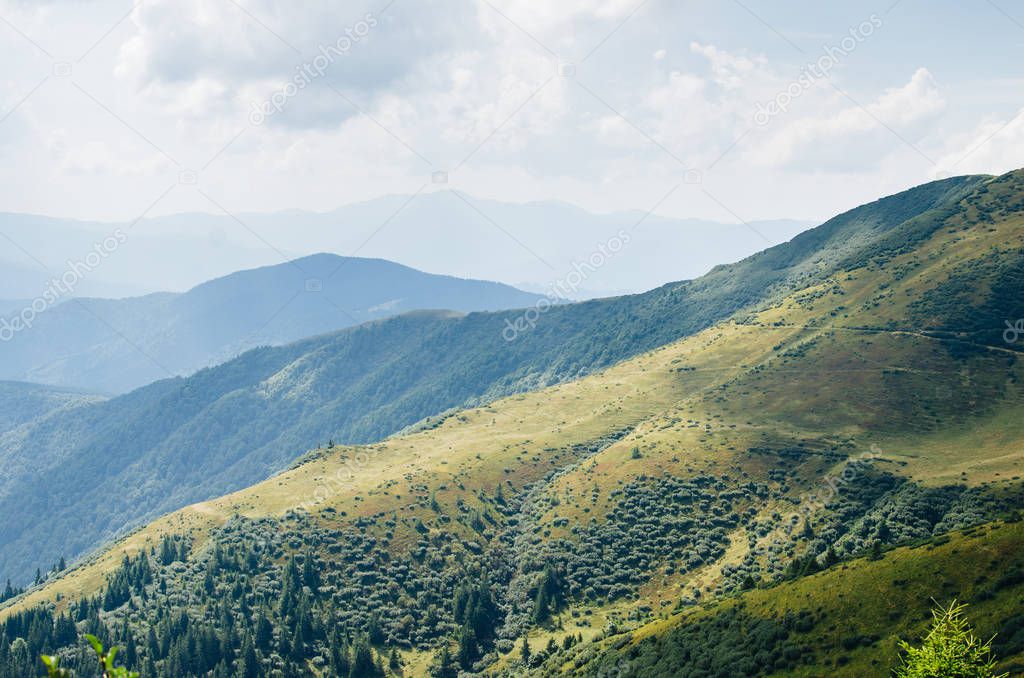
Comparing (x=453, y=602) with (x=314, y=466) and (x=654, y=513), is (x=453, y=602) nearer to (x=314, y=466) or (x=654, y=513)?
(x=654, y=513)

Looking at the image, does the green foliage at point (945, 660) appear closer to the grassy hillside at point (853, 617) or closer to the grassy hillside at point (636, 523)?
the grassy hillside at point (853, 617)

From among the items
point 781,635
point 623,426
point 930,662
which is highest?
point 623,426

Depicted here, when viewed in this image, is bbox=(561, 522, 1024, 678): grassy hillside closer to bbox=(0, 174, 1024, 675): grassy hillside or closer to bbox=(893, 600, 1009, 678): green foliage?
bbox=(0, 174, 1024, 675): grassy hillside

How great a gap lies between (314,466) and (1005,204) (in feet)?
626

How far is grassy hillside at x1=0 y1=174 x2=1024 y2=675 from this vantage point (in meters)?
91.6

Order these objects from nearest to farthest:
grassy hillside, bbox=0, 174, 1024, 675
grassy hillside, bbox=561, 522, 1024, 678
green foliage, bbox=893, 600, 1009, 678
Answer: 1. green foliage, bbox=893, 600, 1009, 678
2. grassy hillside, bbox=561, 522, 1024, 678
3. grassy hillside, bbox=0, 174, 1024, 675

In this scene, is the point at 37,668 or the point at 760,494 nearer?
the point at 37,668

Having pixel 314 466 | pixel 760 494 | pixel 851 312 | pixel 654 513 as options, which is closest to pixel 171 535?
pixel 314 466

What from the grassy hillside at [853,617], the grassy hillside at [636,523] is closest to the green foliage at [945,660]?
the grassy hillside at [853,617]

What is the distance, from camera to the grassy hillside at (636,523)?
91.6 metres

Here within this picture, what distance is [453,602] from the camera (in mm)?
107875

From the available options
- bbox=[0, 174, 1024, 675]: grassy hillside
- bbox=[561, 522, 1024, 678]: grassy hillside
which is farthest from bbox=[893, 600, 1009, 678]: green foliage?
bbox=[0, 174, 1024, 675]: grassy hillside

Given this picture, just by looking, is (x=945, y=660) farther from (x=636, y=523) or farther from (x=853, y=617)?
(x=636, y=523)

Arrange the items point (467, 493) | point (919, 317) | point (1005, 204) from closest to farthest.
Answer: point (467, 493), point (919, 317), point (1005, 204)
